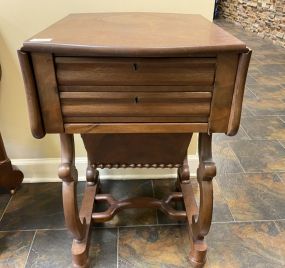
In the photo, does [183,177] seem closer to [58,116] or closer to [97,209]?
[97,209]

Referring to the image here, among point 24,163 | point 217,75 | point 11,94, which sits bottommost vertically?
point 24,163

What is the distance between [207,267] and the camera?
3.62 feet

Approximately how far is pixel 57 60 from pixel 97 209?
2.88 ft

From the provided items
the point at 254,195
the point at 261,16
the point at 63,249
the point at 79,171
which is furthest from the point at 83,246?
the point at 261,16

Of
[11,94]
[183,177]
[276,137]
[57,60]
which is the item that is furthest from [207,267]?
[276,137]

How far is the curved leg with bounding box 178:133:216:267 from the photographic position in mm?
889

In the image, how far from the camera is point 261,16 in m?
5.47

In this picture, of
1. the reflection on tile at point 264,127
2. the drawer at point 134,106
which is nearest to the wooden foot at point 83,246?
the drawer at point 134,106

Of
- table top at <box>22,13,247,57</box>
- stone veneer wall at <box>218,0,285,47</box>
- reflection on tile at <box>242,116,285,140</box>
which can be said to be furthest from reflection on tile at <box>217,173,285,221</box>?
stone veneer wall at <box>218,0,285,47</box>

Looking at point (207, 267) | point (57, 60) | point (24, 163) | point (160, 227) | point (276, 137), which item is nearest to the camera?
point (57, 60)

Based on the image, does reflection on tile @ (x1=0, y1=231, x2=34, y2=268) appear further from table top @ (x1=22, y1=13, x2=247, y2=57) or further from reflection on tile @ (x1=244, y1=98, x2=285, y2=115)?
reflection on tile @ (x1=244, y1=98, x2=285, y2=115)

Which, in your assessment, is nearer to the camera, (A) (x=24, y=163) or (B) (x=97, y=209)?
(B) (x=97, y=209)

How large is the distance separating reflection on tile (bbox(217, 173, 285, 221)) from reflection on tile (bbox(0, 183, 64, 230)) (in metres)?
0.84

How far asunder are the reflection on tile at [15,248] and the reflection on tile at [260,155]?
1234mm
